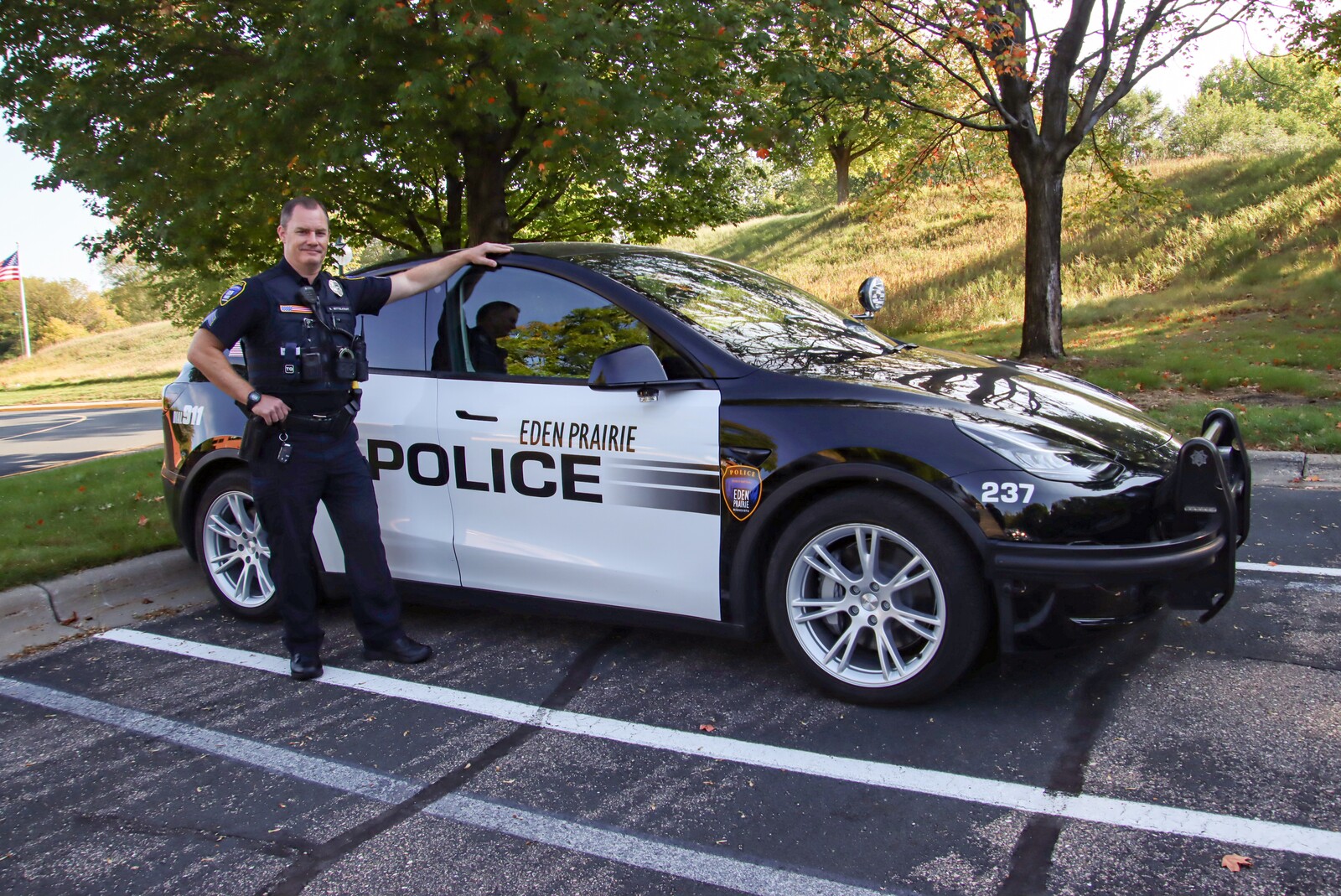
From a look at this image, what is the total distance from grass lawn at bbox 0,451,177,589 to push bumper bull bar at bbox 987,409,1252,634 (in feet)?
15.4

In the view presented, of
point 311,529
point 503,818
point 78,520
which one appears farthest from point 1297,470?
point 78,520

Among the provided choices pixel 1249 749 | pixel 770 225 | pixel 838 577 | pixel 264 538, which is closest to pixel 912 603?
pixel 838 577

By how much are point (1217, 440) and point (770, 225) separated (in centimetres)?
4718

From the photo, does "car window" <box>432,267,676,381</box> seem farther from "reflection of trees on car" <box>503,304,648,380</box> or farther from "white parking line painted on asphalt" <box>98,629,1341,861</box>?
"white parking line painted on asphalt" <box>98,629,1341,861</box>

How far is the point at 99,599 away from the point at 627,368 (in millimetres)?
3341

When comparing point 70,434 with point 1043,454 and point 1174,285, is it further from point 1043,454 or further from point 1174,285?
point 1174,285

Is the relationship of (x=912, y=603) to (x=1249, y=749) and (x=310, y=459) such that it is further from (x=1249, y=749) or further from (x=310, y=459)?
(x=310, y=459)

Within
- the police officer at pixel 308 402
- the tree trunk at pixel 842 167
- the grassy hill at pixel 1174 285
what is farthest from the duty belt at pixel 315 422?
the tree trunk at pixel 842 167

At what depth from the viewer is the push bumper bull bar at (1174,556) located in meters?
3.14

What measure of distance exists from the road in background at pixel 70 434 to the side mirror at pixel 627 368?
904 centimetres

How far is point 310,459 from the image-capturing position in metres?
4.03

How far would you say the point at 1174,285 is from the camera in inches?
814

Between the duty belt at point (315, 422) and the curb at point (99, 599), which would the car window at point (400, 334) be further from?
the curb at point (99, 599)

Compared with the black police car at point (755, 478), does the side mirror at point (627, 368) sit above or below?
above
